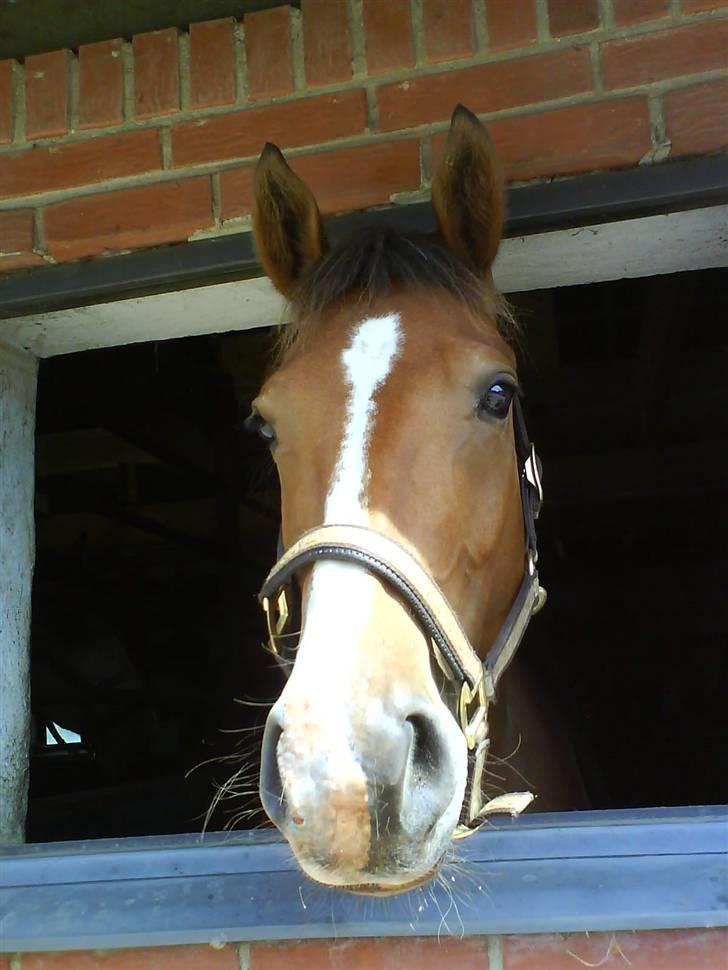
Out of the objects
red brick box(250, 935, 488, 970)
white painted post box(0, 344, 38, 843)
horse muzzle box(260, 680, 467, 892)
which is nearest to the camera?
horse muzzle box(260, 680, 467, 892)

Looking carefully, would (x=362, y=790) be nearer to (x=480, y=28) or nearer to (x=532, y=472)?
(x=532, y=472)

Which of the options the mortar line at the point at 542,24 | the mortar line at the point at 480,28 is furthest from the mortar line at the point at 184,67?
the mortar line at the point at 542,24

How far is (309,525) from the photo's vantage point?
4.00ft

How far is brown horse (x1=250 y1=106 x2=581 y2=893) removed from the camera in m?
0.89

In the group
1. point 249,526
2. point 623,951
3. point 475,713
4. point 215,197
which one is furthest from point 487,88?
point 249,526

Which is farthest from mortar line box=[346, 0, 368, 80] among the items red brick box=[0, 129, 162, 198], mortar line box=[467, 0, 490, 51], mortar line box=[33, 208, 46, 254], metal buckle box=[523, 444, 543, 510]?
metal buckle box=[523, 444, 543, 510]

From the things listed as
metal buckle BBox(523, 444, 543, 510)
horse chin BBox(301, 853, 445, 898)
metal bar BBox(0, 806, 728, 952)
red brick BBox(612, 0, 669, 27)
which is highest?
red brick BBox(612, 0, 669, 27)

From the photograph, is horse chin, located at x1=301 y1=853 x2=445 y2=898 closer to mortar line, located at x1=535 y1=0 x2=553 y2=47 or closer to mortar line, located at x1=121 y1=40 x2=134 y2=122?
mortar line, located at x1=535 y1=0 x2=553 y2=47

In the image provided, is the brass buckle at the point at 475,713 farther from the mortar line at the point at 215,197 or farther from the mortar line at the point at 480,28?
the mortar line at the point at 480,28

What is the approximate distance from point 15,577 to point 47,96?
107cm

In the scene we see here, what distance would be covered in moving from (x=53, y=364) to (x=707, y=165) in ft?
8.58

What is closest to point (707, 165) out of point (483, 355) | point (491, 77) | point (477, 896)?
point (491, 77)

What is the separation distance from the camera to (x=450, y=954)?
3.85ft

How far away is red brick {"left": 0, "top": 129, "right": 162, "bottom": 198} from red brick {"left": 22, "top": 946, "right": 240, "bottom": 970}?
147 cm
